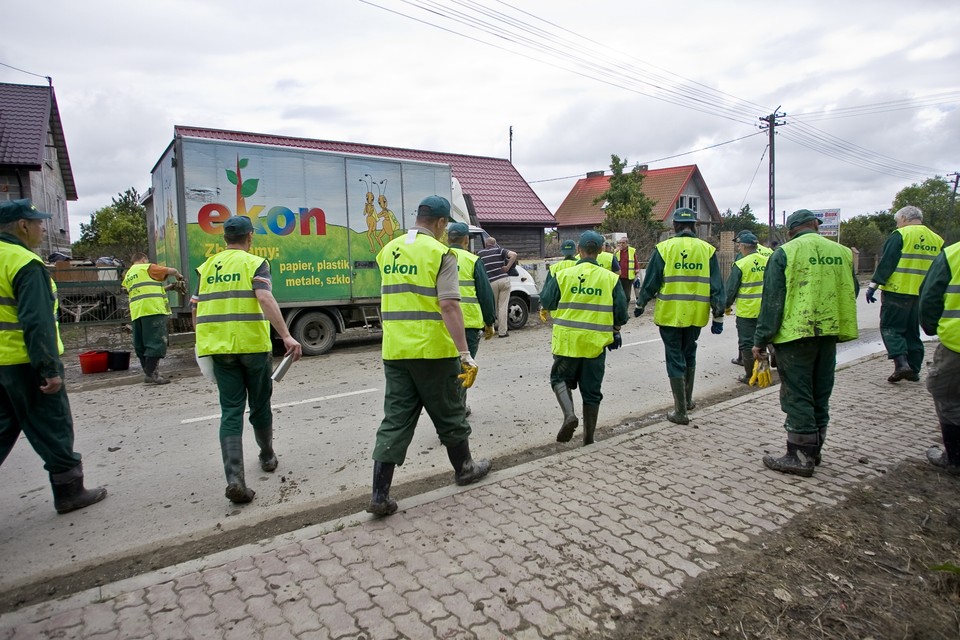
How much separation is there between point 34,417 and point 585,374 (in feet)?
12.9

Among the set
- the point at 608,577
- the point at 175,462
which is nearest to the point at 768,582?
the point at 608,577

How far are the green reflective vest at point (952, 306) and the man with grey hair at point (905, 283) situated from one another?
10.0 ft

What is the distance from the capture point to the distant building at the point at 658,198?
124 ft

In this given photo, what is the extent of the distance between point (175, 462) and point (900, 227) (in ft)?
26.9

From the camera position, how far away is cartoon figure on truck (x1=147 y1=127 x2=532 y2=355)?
9180 mm

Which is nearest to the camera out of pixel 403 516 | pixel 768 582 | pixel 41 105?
pixel 768 582

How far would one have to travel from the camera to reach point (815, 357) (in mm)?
4371

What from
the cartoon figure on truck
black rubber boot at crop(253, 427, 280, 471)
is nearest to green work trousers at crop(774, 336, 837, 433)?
black rubber boot at crop(253, 427, 280, 471)

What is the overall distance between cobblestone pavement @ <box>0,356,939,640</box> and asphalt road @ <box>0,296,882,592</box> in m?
0.59

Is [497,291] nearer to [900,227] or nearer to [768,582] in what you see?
[900,227]

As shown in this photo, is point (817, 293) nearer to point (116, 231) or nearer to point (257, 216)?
point (257, 216)

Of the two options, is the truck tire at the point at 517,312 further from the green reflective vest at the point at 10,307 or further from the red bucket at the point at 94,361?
the green reflective vest at the point at 10,307

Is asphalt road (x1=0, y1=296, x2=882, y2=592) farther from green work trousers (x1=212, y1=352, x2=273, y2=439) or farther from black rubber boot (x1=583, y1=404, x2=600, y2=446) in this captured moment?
green work trousers (x1=212, y1=352, x2=273, y2=439)

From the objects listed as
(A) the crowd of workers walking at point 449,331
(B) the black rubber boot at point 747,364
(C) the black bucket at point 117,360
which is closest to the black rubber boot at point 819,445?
(A) the crowd of workers walking at point 449,331
